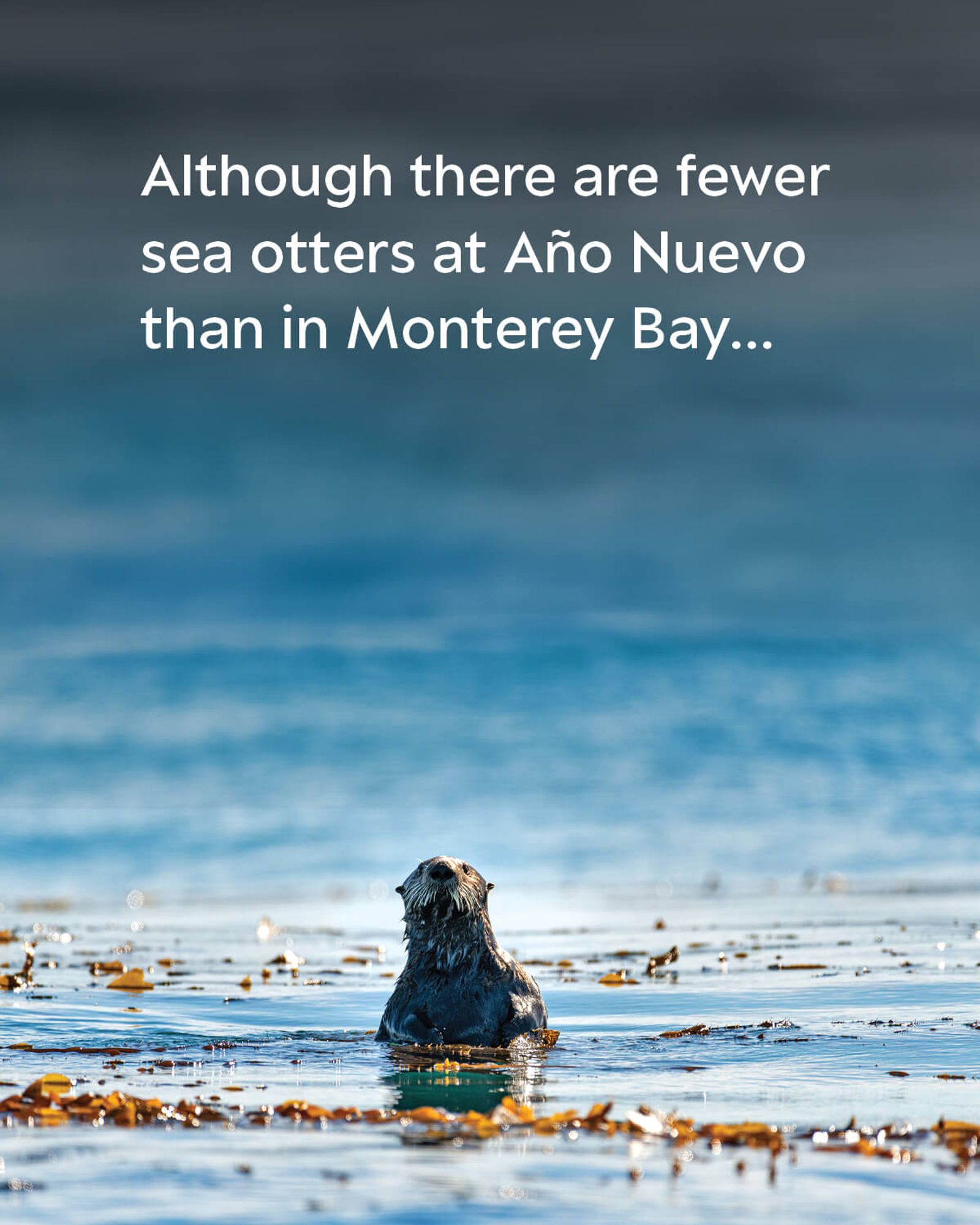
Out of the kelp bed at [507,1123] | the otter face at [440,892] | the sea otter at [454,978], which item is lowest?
the kelp bed at [507,1123]

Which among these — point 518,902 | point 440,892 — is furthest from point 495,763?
point 440,892

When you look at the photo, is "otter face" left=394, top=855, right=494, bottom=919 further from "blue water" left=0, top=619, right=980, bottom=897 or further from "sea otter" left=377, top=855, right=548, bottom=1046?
"blue water" left=0, top=619, right=980, bottom=897

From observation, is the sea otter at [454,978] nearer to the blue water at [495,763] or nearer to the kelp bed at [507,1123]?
the kelp bed at [507,1123]

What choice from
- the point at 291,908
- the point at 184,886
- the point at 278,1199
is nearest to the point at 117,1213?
the point at 278,1199

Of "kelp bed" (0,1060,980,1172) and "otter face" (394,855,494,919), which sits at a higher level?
"otter face" (394,855,494,919)

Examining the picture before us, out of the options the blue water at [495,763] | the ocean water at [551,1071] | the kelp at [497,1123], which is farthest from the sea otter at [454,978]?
the blue water at [495,763]

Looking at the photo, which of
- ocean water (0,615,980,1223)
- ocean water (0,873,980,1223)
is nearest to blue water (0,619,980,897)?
ocean water (0,615,980,1223)

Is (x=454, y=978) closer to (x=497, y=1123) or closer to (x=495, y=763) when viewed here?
(x=497, y=1123)

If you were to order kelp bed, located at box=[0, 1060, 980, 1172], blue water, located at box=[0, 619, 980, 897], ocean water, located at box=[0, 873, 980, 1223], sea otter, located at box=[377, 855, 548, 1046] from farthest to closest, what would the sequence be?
blue water, located at box=[0, 619, 980, 897], sea otter, located at box=[377, 855, 548, 1046], kelp bed, located at box=[0, 1060, 980, 1172], ocean water, located at box=[0, 873, 980, 1223]
